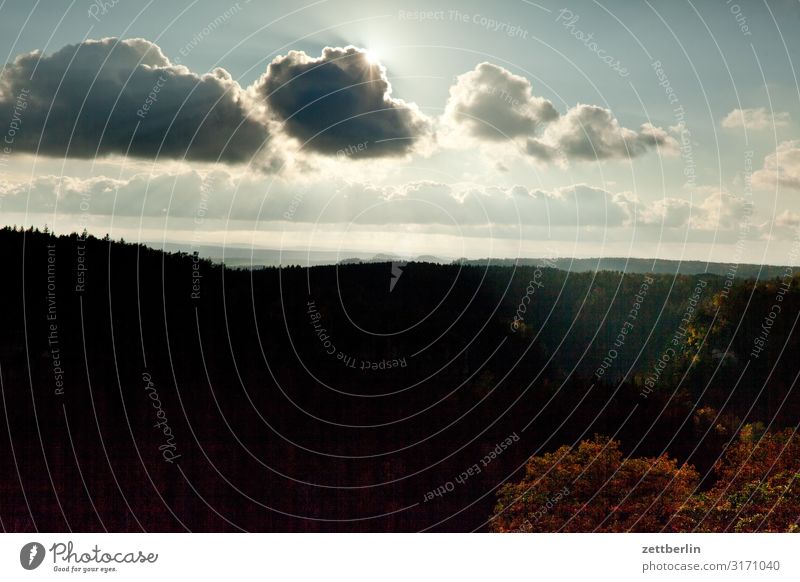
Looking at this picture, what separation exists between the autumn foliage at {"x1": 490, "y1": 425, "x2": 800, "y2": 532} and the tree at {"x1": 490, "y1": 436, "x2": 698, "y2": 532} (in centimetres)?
6

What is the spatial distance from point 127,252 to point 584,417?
38.6 meters

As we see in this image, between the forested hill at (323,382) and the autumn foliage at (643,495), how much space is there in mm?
3527

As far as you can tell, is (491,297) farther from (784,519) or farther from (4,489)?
(4,489)

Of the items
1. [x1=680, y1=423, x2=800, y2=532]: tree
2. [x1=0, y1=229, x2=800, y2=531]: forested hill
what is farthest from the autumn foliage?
[x1=0, y1=229, x2=800, y2=531]: forested hill

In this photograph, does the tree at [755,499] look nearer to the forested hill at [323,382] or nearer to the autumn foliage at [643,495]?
the autumn foliage at [643,495]

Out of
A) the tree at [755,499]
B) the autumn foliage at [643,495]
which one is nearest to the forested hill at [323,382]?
the autumn foliage at [643,495]

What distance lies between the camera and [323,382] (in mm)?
54750

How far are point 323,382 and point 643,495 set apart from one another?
879 inches

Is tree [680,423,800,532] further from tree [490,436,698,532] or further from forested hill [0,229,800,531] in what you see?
forested hill [0,229,800,531]

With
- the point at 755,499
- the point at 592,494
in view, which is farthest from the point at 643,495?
the point at 755,499

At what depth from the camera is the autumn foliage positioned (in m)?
40.8

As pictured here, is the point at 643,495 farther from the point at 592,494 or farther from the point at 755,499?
the point at 755,499

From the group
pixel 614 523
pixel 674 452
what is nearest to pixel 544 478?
pixel 614 523
